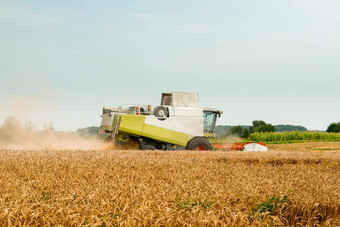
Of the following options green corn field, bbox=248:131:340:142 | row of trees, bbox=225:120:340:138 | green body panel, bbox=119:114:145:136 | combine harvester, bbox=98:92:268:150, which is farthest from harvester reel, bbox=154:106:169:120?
row of trees, bbox=225:120:340:138

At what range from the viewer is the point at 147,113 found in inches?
719

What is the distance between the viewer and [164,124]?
1827 cm

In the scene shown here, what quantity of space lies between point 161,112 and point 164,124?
0.57 metres

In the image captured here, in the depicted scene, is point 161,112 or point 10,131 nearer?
point 161,112

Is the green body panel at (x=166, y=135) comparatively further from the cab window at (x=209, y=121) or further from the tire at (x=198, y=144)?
the cab window at (x=209, y=121)

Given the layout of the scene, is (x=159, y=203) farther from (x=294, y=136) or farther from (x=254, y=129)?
(x=254, y=129)

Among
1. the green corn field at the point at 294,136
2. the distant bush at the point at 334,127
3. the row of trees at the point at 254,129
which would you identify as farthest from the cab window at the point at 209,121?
the distant bush at the point at 334,127

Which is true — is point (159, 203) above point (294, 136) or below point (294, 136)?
below

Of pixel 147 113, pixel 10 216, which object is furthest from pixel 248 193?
pixel 147 113

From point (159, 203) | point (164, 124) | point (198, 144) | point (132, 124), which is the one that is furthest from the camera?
point (198, 144)

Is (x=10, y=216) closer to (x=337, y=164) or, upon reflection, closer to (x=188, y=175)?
(x=188, y=175)

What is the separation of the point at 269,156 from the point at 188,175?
636 cm

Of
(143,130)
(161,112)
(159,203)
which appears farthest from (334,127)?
(159,203)

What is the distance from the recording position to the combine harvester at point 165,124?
17656 millimetres
